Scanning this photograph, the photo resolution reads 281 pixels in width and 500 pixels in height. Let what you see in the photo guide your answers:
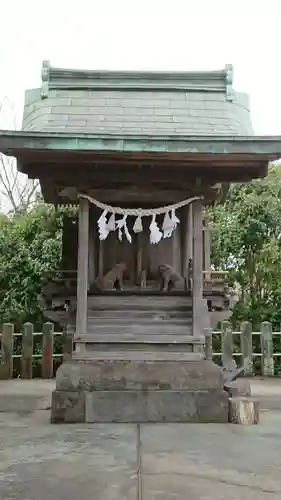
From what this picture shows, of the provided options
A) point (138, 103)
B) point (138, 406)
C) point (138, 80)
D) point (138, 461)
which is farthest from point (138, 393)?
point (138, 80)

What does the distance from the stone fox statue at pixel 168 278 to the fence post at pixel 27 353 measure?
17.7 feet

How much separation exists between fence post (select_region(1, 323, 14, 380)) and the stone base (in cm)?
556

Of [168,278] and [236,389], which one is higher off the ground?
[168,278]

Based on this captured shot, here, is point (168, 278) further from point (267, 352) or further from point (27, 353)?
point (267, 352)

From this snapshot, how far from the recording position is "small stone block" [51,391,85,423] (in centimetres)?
591

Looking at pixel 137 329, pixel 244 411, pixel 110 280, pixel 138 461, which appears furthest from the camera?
pixel 110 280

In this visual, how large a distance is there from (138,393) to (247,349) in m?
6.01

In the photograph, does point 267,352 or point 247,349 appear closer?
point 247,349

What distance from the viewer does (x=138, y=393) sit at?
236 inches

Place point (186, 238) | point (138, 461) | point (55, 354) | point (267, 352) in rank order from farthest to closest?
point (55, 354) < point (267, 352) < point (186, 238) < point (138, 461)

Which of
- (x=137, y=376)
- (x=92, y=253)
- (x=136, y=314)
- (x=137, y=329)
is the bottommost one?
(x=137, y=376)

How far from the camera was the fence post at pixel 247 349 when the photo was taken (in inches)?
452

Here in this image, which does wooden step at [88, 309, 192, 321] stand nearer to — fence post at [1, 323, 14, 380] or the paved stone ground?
the paved stone ground

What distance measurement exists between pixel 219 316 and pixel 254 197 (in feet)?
22.3
